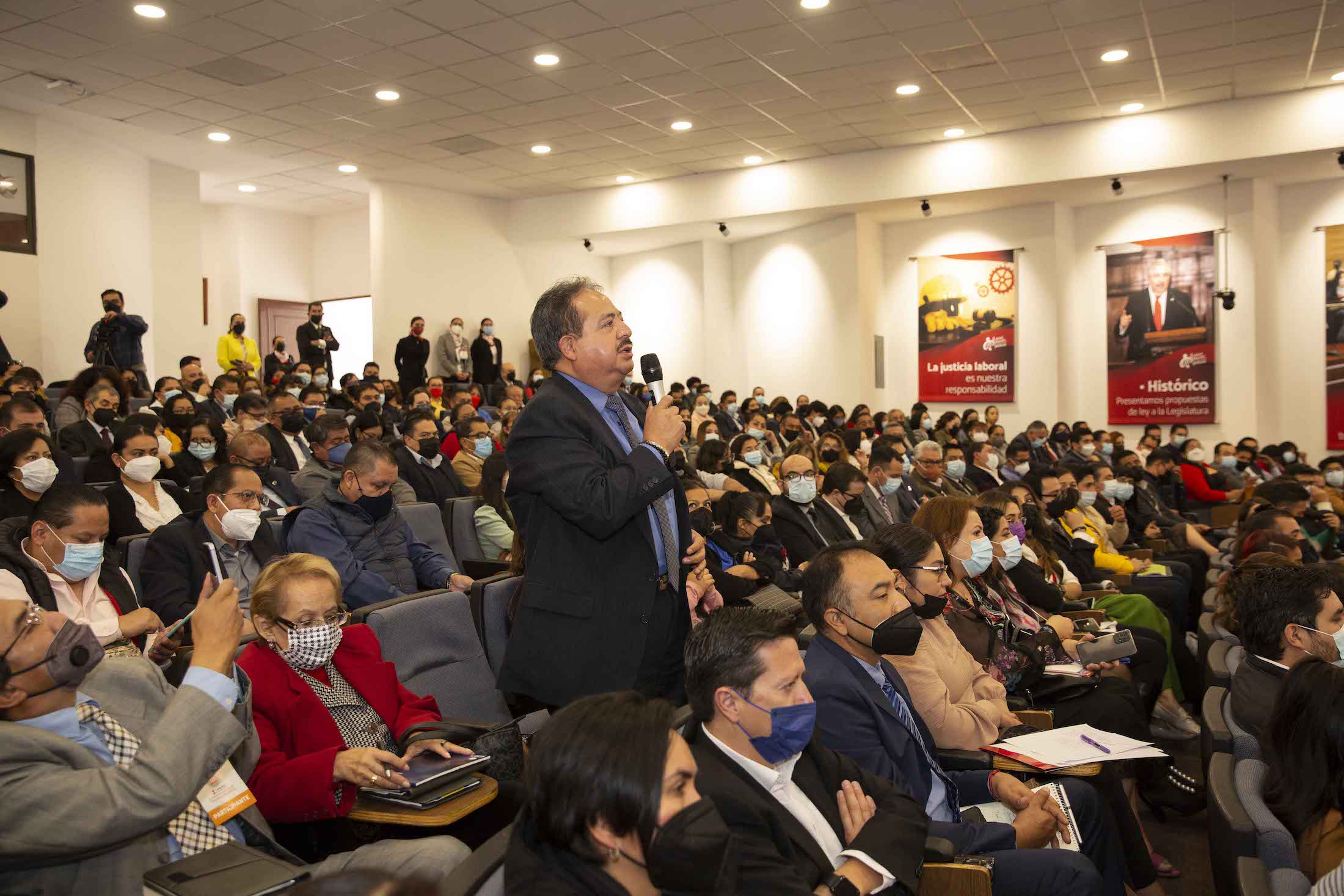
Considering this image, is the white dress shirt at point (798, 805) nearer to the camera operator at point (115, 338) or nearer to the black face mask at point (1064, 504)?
the black face mask at point (1064, 504)

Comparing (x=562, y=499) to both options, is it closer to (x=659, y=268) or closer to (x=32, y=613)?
(x=32, y=613)

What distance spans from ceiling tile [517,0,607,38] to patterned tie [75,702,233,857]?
7.43m

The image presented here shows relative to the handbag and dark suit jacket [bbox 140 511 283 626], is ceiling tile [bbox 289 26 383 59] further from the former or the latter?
the handbag

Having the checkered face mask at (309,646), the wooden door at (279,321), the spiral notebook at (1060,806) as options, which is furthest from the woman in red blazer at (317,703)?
the wooden door at (279,321)

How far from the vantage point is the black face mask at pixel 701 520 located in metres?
4.16

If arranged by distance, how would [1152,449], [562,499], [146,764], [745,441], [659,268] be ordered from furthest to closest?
[659,268] → [1152,449] → [745,441] → [562,499] → [146,764]

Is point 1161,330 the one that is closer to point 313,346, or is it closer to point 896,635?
point 313,346

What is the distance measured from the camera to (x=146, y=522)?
4.61m

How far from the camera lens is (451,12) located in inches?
318

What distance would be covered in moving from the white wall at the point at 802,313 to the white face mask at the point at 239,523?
1113cm

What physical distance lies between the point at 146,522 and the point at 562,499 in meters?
3.38

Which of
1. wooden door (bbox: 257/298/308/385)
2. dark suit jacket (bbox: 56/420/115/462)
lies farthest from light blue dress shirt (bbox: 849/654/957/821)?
wooden door (bbox: 257/298/308/385)

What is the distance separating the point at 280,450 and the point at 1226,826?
6.27 m

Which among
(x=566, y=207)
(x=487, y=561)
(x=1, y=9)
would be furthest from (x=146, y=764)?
(x=566, y=207)
